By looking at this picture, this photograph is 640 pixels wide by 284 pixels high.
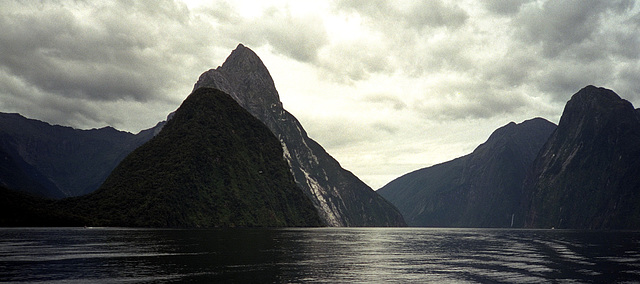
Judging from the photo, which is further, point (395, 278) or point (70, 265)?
point (70, 265)

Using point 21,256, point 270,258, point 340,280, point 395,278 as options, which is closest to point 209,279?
point 340,280

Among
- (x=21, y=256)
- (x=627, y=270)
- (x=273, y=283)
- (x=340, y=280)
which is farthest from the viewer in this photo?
(x=21, y=256)

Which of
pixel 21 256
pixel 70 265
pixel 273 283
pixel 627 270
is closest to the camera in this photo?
pixel 273 283

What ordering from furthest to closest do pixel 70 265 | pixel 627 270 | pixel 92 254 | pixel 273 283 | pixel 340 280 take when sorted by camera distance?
pixel 92 254 → pixel 627 270 → pixel 70 265 → pixel 340 280 → pixel 273 283

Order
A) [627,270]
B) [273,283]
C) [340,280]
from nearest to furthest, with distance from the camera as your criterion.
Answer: [273,283]
[340,280]
[627,270]

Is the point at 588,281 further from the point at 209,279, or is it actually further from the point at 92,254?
the point at 92,254

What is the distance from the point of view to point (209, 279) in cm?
5888

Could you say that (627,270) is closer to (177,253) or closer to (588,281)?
(588,281)

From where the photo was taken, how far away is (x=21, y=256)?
81.3m

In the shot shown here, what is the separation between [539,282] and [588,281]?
7.72m

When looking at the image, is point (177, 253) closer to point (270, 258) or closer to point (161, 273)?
point (270, 258)

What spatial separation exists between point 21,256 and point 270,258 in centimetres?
4186

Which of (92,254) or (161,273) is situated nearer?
(161,273)

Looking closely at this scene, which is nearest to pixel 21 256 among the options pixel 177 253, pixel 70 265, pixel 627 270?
pixel 70 265
